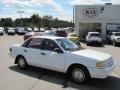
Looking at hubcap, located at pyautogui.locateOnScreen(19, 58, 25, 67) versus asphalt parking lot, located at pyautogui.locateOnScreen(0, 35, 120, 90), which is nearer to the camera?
asphalt parking lot, located at pyautogui.locateOnScreen(0, 35, 120, 90)

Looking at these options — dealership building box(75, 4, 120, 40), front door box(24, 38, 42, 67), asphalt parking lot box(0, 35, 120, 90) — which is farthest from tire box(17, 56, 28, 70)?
dealership building box(75, 4, 120, 40)

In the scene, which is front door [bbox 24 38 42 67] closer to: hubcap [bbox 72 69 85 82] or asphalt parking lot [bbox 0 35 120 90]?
asphalt parking lot [bbox 0 35 120 90]

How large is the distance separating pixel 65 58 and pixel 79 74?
79 centimetres

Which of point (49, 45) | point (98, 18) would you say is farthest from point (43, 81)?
point (98, 18)

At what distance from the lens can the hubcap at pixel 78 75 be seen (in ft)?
25.6

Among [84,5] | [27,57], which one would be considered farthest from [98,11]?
[27,57]

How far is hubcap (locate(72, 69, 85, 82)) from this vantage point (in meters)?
7.79

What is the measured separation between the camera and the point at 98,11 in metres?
32.5

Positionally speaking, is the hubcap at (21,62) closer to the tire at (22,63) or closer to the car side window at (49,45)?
the tire at (22,63)

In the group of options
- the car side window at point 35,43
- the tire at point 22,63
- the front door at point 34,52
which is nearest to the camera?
the front door at point 34,52

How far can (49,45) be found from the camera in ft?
29.2

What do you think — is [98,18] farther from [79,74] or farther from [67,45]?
[79,74]

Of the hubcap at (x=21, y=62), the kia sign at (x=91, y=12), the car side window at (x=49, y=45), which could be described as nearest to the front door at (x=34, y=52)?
the car side window at (x=49, y=45)

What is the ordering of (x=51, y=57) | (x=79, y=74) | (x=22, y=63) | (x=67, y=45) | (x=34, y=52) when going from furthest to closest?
(x=22, y=63) → (x=34, y=52) → (x=67, y=45) → (x=51, y=57) → (x=79, y=74)
